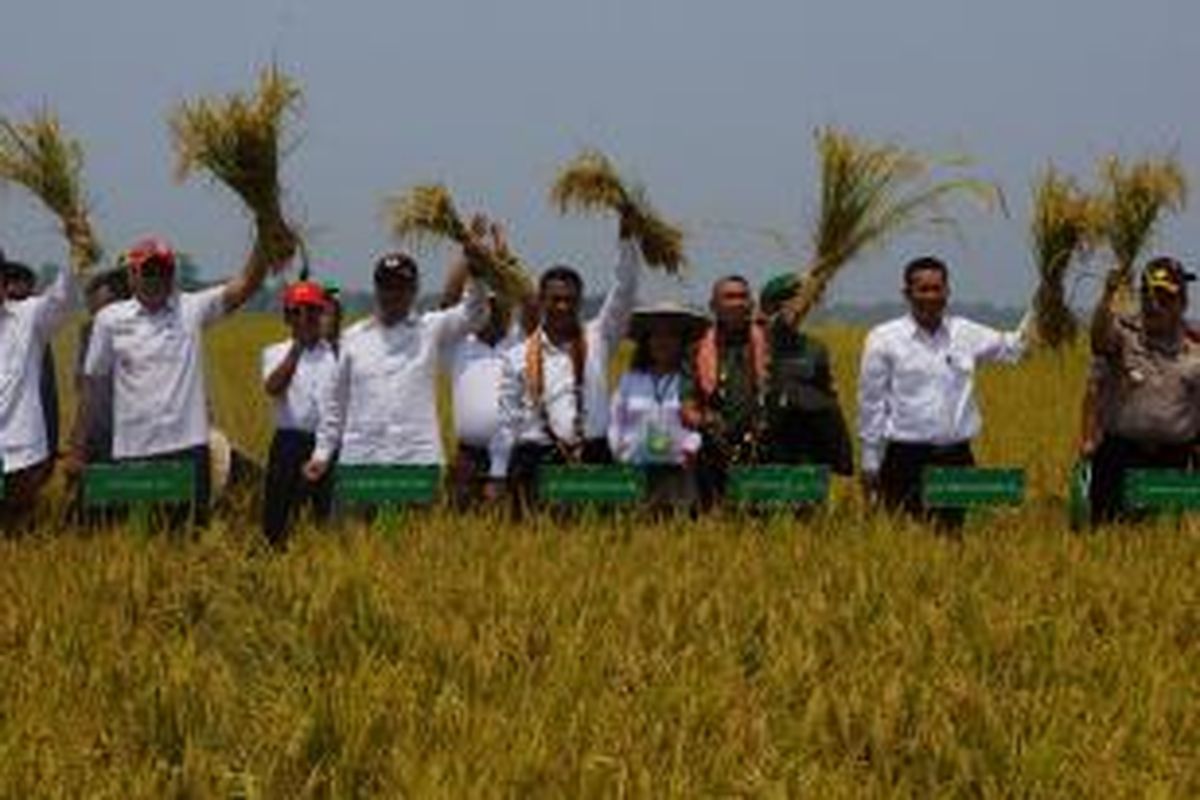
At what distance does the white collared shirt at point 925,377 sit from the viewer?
676 centimetres

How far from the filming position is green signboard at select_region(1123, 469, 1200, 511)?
6.30m

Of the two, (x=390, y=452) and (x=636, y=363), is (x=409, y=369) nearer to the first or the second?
(x=390, y=452)

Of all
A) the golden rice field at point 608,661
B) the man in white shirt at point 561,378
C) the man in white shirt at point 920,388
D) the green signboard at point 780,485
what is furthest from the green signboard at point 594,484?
the man in white shirt at point 920,388

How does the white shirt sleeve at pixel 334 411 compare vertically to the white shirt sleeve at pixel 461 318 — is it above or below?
below

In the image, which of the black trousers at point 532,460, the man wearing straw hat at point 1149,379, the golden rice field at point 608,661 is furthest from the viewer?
the black trousers at point 532,460

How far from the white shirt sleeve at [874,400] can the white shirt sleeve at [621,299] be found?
95 centimetres

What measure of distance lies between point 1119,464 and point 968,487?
34.7 inches

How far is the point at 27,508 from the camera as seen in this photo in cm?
621

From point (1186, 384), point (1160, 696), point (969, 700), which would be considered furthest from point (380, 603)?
point (1186, 384)

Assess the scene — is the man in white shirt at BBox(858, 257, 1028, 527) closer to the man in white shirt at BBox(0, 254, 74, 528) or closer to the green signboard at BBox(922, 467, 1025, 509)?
the green signboard at BBox(922, 467, 1025, 509)

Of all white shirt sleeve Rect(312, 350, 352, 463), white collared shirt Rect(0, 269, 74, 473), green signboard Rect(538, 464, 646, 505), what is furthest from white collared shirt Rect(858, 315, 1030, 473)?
white collared shirt Rect(0, 269, 74, 473)

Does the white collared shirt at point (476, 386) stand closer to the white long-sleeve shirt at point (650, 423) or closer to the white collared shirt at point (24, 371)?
the white long-sleeve shirt at point (650, 423)

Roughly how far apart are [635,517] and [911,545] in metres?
0.97

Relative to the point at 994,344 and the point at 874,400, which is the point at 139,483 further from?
the point at 994,344
